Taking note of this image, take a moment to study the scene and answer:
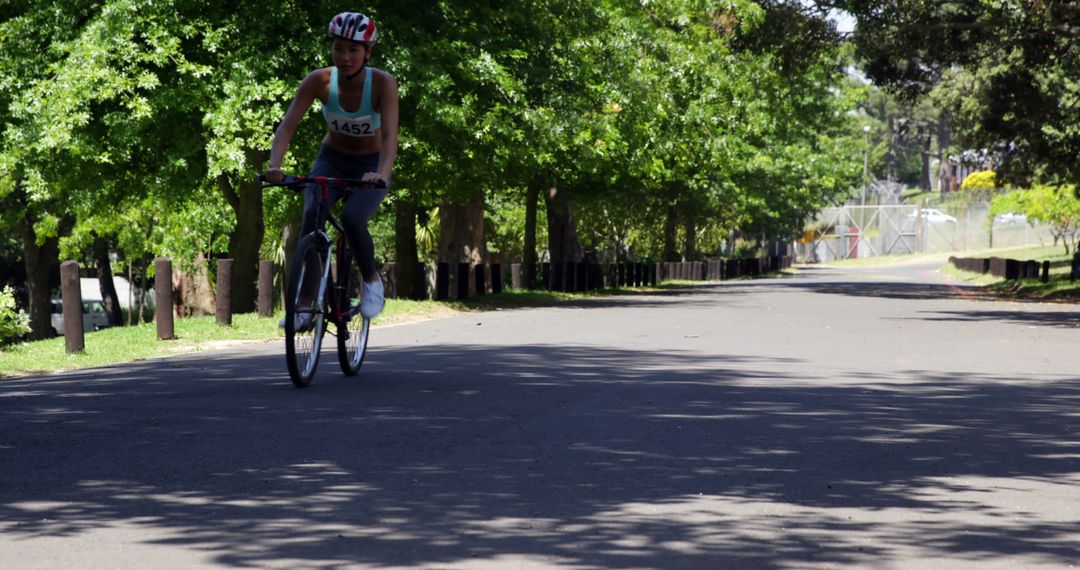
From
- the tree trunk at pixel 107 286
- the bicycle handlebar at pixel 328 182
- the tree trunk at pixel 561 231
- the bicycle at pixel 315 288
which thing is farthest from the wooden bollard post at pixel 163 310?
the tree trunk at pixel 107 286

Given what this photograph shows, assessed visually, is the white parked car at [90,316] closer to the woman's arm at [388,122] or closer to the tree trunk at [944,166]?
the woman's arm at [388,122]

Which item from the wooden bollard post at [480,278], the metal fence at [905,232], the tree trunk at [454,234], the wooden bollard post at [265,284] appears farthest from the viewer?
the metal fence at [905,232]

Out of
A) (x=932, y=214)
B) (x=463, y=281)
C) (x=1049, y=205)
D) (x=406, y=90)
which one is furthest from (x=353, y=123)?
(x=932, y=214)

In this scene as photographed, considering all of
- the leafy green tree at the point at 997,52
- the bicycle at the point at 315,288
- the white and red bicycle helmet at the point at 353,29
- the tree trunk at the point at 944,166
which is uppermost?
the tree trunk at the point at 944,166

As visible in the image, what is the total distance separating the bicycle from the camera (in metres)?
9.38

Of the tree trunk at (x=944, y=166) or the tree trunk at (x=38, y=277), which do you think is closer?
the tree trunk at (x=38, y=277)

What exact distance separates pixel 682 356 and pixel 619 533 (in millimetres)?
8816

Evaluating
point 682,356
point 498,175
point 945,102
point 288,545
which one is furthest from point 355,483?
point 945,102

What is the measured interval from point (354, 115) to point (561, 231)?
3320cm

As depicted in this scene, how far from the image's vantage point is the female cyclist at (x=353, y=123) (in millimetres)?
9250

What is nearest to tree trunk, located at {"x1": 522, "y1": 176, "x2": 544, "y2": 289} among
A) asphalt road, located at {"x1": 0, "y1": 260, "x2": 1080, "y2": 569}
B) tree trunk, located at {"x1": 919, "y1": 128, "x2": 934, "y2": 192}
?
asphalt road, located at {"x1": 0, "y1": 260, "x2": 1080, "y2": 569}

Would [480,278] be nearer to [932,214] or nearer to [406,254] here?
[406,254]

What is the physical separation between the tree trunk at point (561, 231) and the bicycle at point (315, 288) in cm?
3139

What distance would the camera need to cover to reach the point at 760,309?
26812mm
